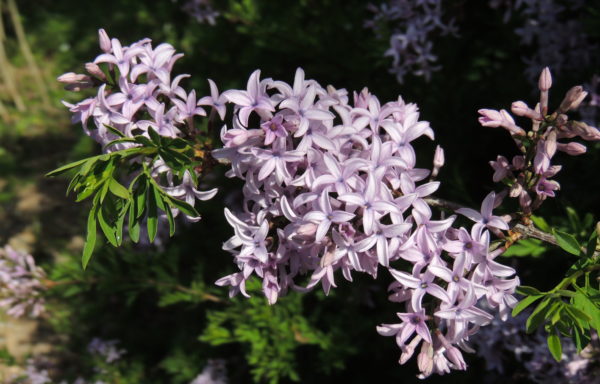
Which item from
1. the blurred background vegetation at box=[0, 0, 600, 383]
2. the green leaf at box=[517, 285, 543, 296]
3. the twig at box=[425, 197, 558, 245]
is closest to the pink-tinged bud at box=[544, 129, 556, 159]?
the twig at box=[425, 197, 558, 245]

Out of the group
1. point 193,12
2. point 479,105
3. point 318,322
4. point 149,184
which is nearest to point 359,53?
point 479,105

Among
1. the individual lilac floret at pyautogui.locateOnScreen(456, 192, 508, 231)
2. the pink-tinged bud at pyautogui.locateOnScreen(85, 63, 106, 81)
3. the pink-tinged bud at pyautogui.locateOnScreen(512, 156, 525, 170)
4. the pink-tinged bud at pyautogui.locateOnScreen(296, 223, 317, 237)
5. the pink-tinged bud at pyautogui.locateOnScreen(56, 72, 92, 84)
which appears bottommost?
the individual lilac floret at pyautogui.locateOnScreen(456, 192, 508, 231)

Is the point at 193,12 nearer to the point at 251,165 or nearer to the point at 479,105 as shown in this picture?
the point at 479,105

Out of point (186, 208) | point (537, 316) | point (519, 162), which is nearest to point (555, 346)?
point (537, 316)

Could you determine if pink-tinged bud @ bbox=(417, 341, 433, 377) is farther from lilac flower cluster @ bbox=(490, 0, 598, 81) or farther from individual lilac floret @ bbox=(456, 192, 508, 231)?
lilac flower cluster @ bbox=(490, 0, 598, 81)

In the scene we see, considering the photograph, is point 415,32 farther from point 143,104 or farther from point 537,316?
point 537,316

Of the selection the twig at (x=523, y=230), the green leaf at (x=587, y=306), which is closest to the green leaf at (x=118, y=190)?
the twig at (x=523, y=230)
